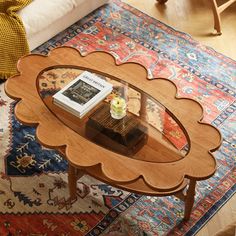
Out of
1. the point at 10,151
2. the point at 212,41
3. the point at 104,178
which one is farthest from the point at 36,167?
the point at 212,41

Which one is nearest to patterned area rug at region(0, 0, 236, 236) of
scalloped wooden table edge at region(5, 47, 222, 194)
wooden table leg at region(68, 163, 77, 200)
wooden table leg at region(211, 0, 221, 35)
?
wooden table leg at region(68, 163, 77, 200)

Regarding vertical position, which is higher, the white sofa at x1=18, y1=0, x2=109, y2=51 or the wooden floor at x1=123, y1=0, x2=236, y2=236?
the white sofa at x1=18, y1=0, x2=109, y2=51

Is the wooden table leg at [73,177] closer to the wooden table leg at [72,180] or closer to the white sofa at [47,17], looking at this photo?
the wooden table leg at [72,180]

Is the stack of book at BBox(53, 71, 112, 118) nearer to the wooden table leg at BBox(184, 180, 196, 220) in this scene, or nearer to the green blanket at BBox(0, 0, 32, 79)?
the wooden table leg at BBox(184, 180, 196, 220)

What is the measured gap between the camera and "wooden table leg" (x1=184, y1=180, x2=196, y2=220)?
231 cm

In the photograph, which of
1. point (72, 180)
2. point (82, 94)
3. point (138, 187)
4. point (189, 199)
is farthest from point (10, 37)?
point (189, 199)

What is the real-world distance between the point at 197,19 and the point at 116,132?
167 cm

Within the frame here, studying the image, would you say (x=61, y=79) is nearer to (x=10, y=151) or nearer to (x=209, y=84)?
(x=10, y=151)

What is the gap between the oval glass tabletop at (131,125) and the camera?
2311mm

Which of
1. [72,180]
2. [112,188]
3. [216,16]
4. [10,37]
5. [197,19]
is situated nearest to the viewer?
[72,180]

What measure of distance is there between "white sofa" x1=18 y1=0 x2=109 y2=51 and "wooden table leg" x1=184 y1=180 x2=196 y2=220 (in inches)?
56.9

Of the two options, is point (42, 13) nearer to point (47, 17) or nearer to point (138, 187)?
point (47, 17)

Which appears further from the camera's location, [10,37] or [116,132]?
[10,37]

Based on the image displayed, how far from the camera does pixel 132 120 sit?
96.0 inches
